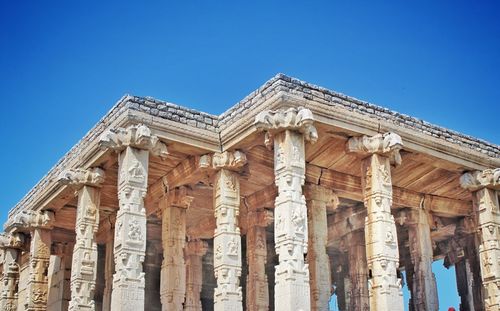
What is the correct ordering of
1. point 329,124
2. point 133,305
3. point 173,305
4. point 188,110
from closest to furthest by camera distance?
point 133,305 < point 329,124 < point 188,110 < point 173,305

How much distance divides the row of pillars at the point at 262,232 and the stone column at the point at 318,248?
0.02 metres

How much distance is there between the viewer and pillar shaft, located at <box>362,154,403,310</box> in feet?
44.8

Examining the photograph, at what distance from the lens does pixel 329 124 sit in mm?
13977

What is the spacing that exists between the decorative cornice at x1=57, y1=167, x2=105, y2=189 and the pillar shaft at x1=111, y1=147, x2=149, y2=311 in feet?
4.76

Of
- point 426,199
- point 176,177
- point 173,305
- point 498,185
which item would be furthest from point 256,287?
point 498,185

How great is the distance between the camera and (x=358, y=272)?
64.0ft

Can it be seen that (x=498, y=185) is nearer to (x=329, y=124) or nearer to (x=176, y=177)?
(x=329, y=124)

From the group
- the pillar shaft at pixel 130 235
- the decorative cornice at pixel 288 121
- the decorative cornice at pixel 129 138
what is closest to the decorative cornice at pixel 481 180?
the decorative cornice at pixel 288 121

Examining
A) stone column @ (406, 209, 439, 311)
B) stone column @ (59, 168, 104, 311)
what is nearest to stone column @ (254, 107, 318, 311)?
stone column @ (59, 168, 104, 311)

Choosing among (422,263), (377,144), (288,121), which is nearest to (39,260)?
(288,121)

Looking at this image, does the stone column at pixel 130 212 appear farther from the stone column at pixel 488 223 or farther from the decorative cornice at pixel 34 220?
the stone column at pixel 488 223

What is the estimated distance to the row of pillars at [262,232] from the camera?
12922 millimetres

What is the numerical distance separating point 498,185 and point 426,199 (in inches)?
96.8

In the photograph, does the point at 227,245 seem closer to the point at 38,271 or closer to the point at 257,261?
the point at 257,261
